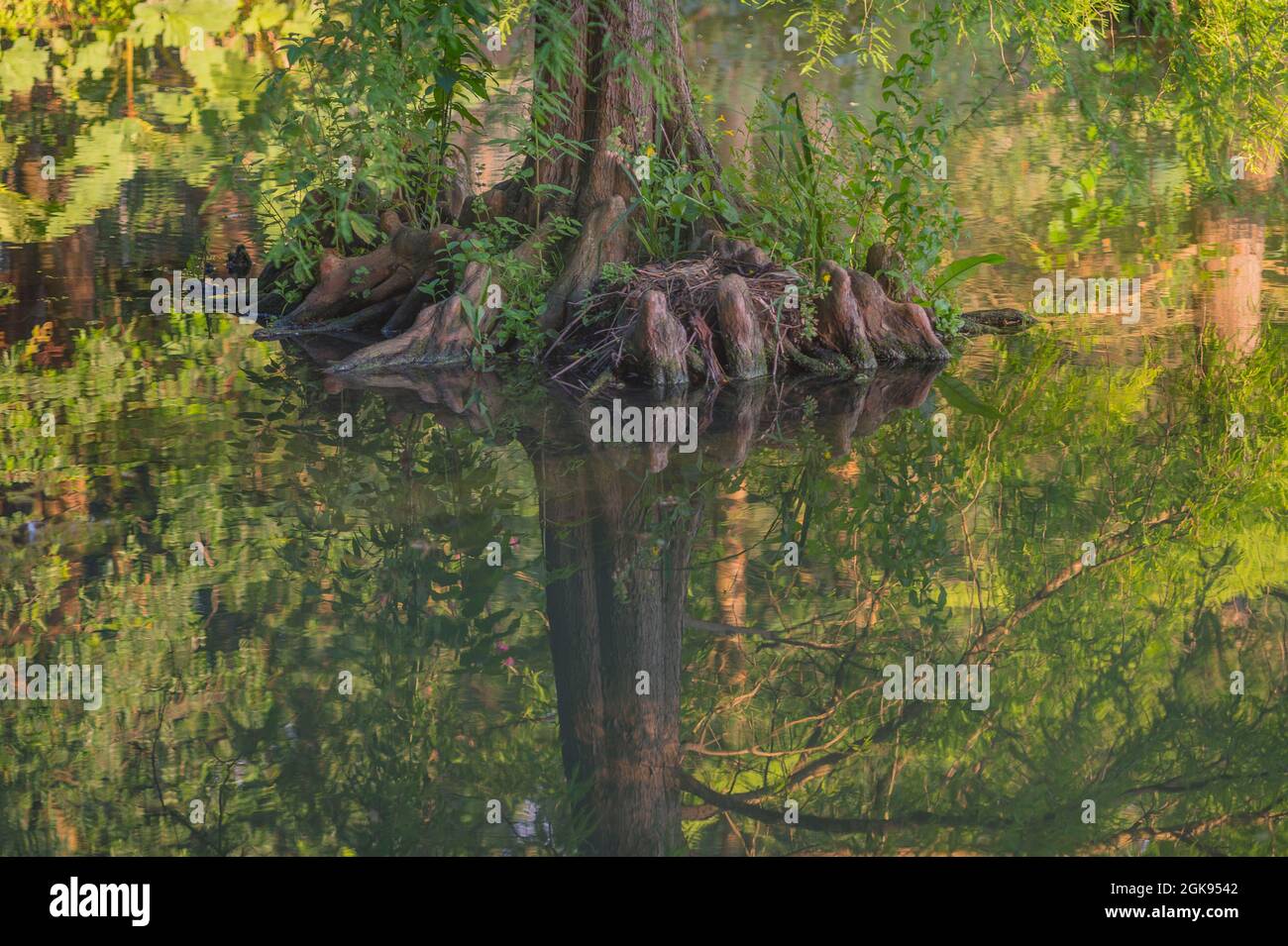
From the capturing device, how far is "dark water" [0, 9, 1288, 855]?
4801 mm

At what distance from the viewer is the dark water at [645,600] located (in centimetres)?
480

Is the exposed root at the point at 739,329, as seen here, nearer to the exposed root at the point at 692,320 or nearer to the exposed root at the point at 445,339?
the exposed root at the point at 692,320

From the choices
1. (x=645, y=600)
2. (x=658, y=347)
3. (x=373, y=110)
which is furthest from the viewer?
(x=658, y=347)

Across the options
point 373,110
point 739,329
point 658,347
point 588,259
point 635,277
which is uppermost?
point 373,110

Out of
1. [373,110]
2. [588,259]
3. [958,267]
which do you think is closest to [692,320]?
[588,259]

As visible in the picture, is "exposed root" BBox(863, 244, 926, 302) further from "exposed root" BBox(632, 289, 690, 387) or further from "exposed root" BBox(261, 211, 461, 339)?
"exposed root" BBox(261, 211, 461, 339)

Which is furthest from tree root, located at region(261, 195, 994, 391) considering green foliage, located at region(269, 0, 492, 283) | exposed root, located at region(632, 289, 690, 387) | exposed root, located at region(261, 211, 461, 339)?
green foliage, located at region(269, 0, 492, 283)

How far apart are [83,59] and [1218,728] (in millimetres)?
18625

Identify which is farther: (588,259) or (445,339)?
(588,259)

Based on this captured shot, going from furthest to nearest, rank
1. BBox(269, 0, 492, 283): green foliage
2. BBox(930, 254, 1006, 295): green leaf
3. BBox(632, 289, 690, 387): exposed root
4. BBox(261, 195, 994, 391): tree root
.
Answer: BBox(930, 254, 1006, 295): green leaf
BBox(261, 195, 994, 391): tree root
BBox(632, 289, 690, 387): exposed root
BBox(269, 0, 492, 283): green foliage

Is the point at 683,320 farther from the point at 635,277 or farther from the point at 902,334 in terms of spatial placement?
the point at 902,334

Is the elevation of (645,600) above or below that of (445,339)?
below

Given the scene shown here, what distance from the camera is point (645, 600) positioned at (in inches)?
239
